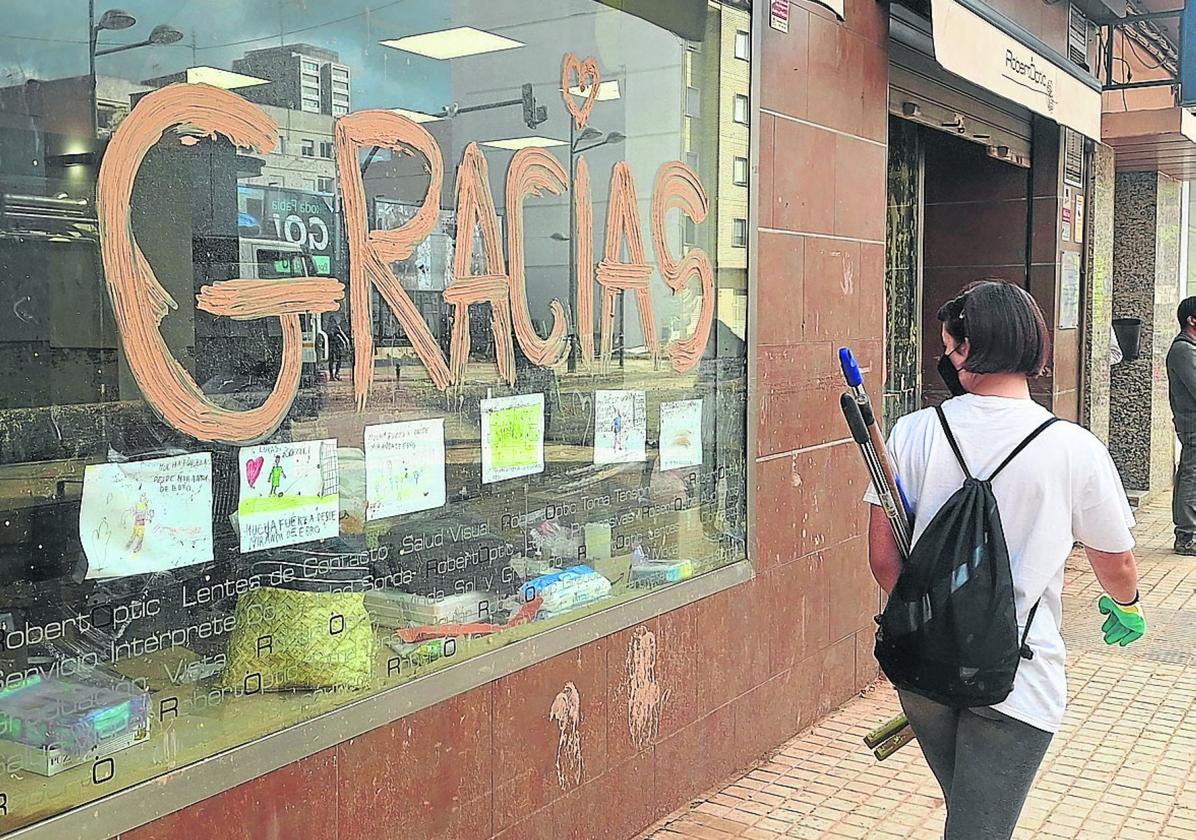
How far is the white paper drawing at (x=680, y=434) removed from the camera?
4.34m

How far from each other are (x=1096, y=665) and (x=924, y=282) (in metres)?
3.12

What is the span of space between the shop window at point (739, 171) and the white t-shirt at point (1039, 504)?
195cm

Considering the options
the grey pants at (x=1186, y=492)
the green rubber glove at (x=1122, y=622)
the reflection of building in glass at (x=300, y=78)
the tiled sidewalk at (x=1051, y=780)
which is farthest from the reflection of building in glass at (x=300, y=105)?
the grey pants at (x=1186, y=492)

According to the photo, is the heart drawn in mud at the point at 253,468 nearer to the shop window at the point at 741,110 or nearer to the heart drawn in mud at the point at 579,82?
the heart drawn in mud at the point at 579,82

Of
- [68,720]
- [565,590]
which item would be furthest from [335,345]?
[565,590]

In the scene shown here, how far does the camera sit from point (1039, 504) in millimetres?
2770

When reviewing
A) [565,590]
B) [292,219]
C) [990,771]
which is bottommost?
[990,771]

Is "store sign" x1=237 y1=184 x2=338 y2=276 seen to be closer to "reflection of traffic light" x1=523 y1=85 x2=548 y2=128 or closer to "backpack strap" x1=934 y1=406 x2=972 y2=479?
"reflection of traffic light" x1=523 y1=85 x2=548 y2=128

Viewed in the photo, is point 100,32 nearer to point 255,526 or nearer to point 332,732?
point 255,526

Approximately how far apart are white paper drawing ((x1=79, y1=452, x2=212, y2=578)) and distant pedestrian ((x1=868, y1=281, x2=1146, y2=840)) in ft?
5.14

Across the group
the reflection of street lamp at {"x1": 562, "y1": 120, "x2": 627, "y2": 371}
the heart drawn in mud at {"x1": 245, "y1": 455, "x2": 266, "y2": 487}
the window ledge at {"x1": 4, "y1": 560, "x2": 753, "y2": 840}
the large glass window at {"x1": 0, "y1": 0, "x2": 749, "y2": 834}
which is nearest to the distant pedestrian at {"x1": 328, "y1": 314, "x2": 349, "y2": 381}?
the large glass window at {"x1": 0, "y1": 0, "x2": 749, "y2": 834}

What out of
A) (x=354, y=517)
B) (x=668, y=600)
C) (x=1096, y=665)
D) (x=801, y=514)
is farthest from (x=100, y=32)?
(x=1096, y=665)

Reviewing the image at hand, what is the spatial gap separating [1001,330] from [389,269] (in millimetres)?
1506

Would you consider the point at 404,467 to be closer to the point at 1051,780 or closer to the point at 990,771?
the point at 990,771
